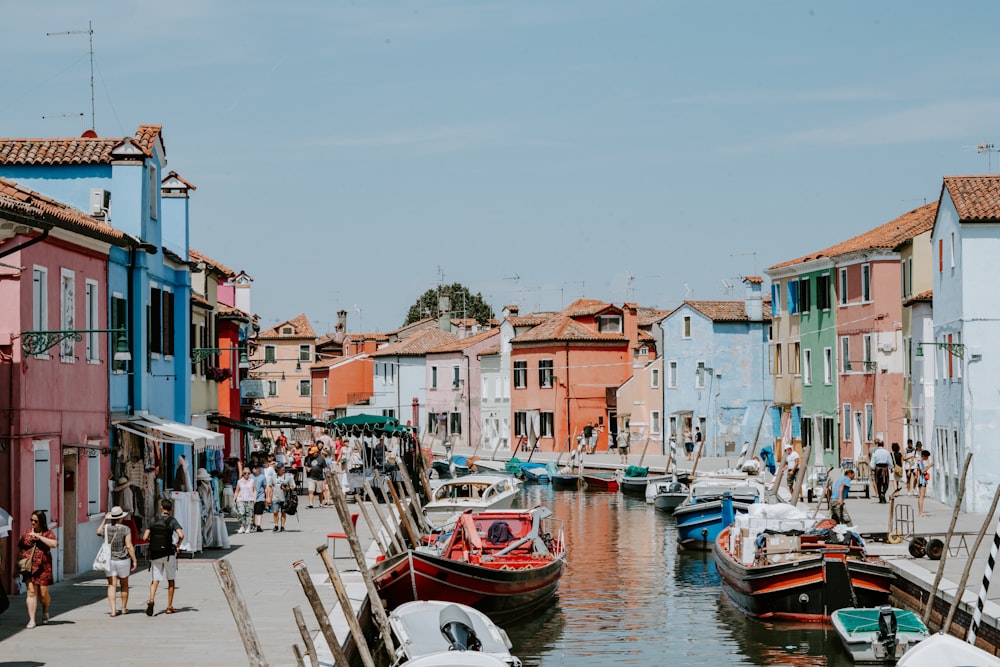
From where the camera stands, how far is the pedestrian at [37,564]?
19578 mm

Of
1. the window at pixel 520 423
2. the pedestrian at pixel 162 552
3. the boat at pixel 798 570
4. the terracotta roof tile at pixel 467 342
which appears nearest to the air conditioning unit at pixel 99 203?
the pedestrian at pixel 162 552

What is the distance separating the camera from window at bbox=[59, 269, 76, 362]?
2591cm

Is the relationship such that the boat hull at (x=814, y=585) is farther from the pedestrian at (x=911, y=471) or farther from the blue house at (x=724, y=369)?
the blue house at (x=724, y=369)

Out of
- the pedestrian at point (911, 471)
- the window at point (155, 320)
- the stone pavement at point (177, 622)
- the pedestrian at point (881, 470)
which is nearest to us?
the stone pavement at point (177, 622)

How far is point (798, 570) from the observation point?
26.0 m

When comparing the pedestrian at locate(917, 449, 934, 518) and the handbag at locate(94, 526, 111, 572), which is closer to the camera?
the handbag at locate(94, 526, 111, 572)

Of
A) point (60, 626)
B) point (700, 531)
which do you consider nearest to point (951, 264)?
point (700, 531)

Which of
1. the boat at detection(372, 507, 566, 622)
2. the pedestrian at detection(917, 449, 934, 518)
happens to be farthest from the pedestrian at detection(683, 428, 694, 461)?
the boat at detection(372, 507, 566, 622)

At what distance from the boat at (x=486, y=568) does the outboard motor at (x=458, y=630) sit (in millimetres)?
5127

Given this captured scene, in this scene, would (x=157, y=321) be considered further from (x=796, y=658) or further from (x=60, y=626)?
(x=796, y=658)

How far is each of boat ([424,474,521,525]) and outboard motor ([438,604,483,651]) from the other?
77.3 feet

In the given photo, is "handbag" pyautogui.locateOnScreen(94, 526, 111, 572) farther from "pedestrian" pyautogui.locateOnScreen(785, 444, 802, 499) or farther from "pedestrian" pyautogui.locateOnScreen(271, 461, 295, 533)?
"pedestrian" pyautogui.locateOnScreen(785, 444, 802, 499)

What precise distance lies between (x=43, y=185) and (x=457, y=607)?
16301 millimetres

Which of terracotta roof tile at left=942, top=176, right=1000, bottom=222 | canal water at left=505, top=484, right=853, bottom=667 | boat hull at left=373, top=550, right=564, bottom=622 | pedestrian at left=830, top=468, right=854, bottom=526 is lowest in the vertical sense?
canal water at left=505, top=484, right=853, bottom=667
